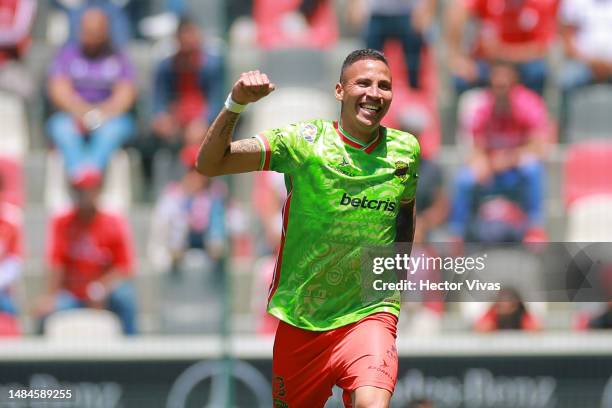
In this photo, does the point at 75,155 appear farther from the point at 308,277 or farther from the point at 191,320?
the point at 308,277

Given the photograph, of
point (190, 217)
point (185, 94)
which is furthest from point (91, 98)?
point (190, 217)

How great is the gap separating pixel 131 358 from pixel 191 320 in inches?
20.7

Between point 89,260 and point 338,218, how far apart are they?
3848mm

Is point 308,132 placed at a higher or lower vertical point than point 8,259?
higher

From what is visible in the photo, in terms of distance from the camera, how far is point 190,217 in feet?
27.8

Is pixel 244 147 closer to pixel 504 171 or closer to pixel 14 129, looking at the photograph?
pixel 504 171

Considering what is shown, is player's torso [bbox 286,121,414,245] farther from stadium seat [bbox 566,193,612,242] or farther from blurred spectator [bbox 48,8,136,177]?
blurred spectator [bbox 48,8,136,177]

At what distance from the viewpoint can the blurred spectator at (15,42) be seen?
31.1 ft

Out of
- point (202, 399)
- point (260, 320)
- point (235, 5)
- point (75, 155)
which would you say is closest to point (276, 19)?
point (235, 5)

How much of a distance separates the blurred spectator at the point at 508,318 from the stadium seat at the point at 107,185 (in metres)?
2.93

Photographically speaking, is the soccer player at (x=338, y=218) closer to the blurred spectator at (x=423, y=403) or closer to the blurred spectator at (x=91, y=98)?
the blurred spectator at (x=423, y=403)

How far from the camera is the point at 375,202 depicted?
195 inches

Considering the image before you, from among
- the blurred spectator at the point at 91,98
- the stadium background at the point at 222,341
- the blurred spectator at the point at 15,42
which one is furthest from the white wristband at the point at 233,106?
the blurred spectator at the point at 15,42

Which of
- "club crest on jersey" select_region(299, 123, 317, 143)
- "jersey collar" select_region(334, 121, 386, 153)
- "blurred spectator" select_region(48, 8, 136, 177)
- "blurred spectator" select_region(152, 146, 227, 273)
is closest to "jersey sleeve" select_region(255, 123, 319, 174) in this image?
"club crest on jersey" select_region(299, 123, 317, 143)
